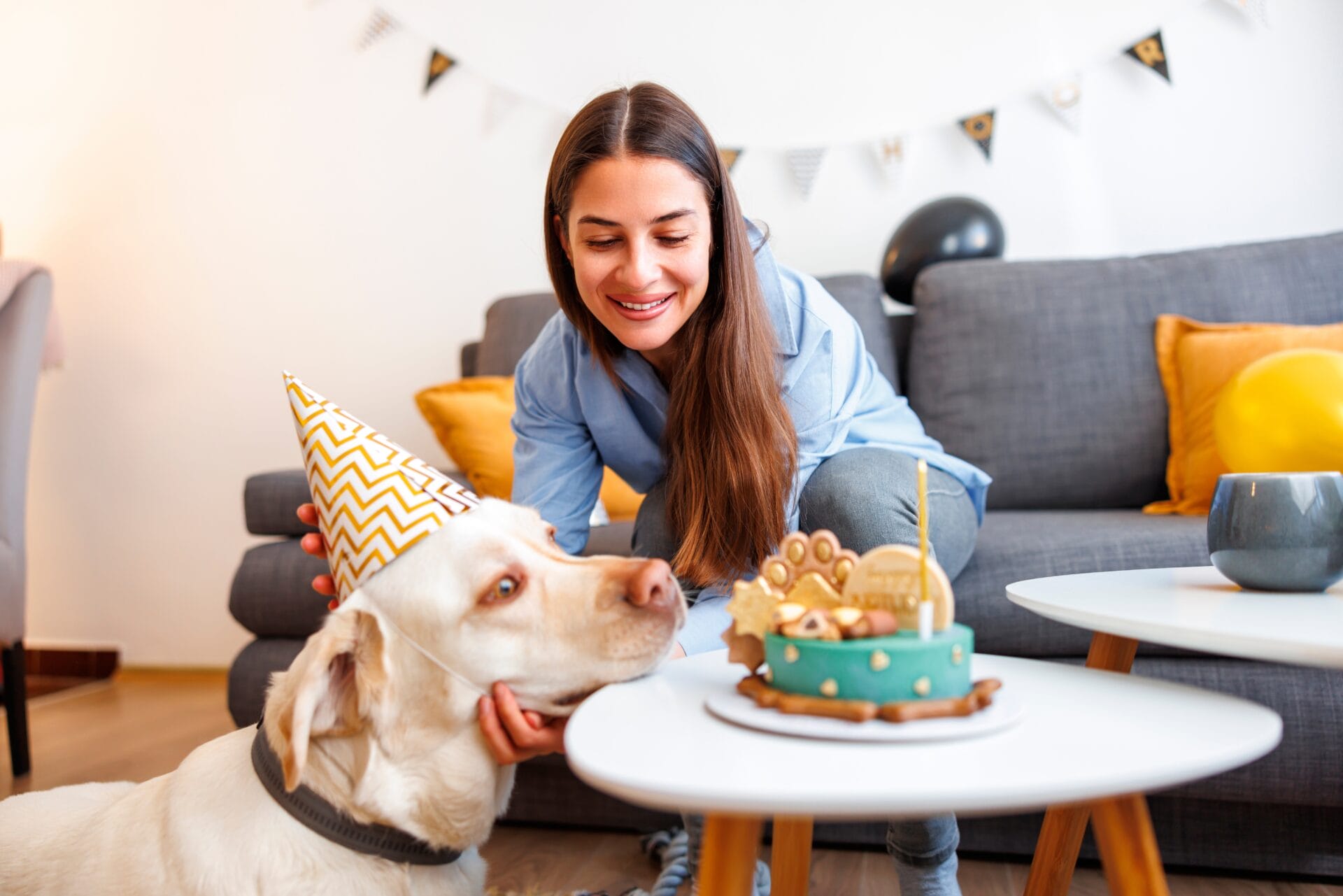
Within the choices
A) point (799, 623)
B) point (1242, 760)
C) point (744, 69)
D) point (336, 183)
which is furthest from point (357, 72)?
point (1242, 760)

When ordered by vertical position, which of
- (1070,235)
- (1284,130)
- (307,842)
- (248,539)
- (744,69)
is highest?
(744,69)

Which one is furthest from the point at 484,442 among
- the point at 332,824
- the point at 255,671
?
the point at 332,824

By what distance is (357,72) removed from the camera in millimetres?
3275

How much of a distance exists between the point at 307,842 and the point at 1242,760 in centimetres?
80

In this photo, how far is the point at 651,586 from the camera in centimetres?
89

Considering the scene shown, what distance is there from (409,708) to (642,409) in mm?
740

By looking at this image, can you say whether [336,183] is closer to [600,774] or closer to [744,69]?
[744,69]

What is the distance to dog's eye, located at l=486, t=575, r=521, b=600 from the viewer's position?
950 millimetres

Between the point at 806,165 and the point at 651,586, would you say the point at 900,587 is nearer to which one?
the point at 651,586

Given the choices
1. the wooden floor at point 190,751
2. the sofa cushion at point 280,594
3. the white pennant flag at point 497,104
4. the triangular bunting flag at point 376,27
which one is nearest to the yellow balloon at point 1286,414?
the wooden floor at point 190,751

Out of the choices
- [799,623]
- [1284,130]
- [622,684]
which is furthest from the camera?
[1284,130]

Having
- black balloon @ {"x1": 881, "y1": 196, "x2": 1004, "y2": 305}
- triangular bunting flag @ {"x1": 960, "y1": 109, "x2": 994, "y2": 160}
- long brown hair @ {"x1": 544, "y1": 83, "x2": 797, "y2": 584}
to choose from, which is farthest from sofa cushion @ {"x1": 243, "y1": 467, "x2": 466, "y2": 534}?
triangular bunting flag @ {"x1": 960, "y1": 109, "x2": 994, "y2": 160}

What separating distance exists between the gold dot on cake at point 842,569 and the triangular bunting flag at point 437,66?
288 cm

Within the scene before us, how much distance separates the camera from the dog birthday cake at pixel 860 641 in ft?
2.20
